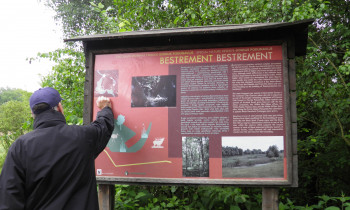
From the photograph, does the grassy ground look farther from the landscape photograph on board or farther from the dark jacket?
the dark jacket

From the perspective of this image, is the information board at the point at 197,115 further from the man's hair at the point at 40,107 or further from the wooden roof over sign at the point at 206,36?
the man's hair at the point at 40,107

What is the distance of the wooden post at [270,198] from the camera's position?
2754 mm

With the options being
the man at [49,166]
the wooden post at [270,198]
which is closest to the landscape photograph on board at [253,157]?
the wooden post at [270,198]

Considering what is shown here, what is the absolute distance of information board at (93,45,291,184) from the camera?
108 inches

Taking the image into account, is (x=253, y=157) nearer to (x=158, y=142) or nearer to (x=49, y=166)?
(x=158, y=142)

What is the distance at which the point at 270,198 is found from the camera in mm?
2768

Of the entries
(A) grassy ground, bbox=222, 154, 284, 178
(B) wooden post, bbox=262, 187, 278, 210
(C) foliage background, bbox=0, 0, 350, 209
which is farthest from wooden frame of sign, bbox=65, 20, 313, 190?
(C) foliage background, bbox=0, 0, 350, 209

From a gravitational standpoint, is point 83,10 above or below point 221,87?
above

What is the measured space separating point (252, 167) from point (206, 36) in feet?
4.71

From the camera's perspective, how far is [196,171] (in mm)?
2834

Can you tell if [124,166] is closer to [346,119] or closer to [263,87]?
[263,87]

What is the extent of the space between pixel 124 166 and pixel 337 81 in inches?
179

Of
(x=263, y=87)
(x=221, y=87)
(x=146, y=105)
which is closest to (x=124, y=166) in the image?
(x=146, y=105)

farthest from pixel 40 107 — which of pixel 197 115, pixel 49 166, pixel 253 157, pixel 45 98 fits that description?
pixel 253 157
